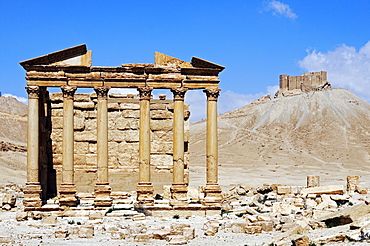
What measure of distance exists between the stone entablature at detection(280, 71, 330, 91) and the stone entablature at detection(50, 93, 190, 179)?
3571 inches

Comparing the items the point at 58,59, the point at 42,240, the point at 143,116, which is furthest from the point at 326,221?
the point at 58,59

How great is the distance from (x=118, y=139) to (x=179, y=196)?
592cm

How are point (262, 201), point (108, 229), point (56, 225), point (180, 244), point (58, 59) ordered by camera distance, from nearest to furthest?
1. point (180, 244)
2. point (108, 229)
3. point (56, 225)
4. point (58, 59)
5. point (262, 201)

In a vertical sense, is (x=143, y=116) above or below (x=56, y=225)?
above

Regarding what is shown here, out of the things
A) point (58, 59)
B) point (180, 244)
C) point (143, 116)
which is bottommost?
point (180, 244)

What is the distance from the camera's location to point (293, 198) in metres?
25.1

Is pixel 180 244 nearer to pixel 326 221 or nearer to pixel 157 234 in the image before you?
pixel 157 234

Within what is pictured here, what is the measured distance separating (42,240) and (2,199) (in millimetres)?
8817

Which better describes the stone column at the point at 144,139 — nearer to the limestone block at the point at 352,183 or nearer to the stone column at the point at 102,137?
the stone column at the point at 102,137

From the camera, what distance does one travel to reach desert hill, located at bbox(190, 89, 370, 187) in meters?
65.0

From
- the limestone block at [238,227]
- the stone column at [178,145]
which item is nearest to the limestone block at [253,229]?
the limestone block at [238,227]

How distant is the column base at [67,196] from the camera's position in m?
23.8

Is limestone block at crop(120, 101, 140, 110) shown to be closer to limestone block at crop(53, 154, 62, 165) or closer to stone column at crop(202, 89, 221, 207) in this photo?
limestone block at crop(53, 154, 62, 165)

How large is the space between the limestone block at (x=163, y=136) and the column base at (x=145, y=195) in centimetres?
477
